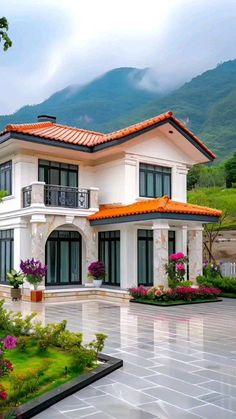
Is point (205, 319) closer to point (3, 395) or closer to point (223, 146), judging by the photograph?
point (3, 395)

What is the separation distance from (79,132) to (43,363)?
1743 cm

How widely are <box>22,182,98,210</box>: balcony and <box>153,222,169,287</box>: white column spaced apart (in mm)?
4099

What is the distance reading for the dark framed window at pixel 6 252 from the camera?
20625 millimetres

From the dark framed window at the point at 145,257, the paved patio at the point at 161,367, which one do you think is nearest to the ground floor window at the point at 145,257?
the dark framed window at the point at 145,257

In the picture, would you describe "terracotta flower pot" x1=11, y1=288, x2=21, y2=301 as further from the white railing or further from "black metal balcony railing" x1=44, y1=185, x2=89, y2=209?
the white railing

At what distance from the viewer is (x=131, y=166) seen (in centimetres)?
2022

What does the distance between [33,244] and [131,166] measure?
17.3ft

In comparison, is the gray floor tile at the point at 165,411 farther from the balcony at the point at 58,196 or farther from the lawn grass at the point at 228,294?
the lawn grass at the point at 228,294

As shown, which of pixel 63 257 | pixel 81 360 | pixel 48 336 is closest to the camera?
pixel 81 360

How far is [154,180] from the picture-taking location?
70.3ft

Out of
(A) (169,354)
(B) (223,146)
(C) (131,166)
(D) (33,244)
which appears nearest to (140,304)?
(D) (33,244)

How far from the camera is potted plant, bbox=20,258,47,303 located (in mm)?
17578

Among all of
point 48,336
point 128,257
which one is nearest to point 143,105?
point 128,257

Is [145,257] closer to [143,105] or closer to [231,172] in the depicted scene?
[231,172]
